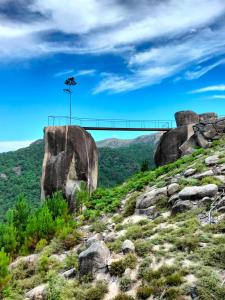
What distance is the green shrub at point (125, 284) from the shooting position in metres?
13.3

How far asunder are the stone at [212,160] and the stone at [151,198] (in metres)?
3.73

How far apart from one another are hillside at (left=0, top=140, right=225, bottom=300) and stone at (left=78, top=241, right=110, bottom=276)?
4cm

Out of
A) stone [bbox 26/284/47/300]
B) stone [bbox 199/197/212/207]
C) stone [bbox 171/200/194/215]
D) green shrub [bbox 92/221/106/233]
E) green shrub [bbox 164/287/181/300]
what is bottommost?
stone [bbox 26/284/47/300]

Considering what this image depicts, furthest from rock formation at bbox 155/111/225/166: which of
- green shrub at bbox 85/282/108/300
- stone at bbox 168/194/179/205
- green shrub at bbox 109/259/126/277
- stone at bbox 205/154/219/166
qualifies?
green shrub at bbox 85/282/108/300

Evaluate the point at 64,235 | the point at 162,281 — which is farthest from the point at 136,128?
the point at 162,281

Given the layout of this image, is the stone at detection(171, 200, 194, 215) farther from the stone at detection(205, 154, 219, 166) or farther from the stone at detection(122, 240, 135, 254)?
the stone at detection(205, 154, 219, 166)

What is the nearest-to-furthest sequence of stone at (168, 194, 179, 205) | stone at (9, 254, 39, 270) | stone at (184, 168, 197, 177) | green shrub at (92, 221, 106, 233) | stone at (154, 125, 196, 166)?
stone at (9, 254, 39, 270), stone at (168, 194, 179, 205), green shrub at (92, 221, 106, 233), stone at (184, 168, 197, 177), stone at (154, 125, 196, 166)

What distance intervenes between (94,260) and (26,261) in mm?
5046

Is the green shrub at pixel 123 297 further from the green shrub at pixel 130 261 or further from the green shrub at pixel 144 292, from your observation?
the green shrub at pixel 130 261

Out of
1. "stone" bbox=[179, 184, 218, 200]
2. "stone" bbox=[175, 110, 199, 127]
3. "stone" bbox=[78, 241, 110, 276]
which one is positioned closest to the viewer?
"stone" bbox=[78, 241, 110, 276]

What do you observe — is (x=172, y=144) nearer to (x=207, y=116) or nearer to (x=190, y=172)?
(x=207, y=116)

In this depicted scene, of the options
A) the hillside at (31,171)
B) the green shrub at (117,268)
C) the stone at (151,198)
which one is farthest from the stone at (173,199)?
the hillside at (31,171)

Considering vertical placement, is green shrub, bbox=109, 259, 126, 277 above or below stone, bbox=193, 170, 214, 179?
below

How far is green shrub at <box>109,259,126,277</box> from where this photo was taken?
14.2 metres
